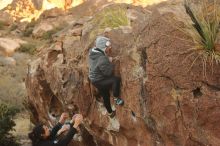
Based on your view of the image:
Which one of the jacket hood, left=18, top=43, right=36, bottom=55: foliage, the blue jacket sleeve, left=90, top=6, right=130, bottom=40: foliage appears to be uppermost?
left=90, top=6, right=130, bottom=40: foliage

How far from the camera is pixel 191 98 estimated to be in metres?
6.11

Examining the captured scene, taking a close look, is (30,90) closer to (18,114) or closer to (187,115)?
(18,114)

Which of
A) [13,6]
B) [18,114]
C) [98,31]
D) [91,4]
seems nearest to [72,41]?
[98,31]

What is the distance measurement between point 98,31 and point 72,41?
3.58 feet

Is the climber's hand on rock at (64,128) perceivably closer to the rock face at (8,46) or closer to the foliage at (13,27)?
the rock face at (8,46)

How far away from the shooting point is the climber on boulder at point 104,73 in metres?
7.55

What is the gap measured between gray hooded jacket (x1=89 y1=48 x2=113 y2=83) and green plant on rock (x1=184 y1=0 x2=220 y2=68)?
1.70m

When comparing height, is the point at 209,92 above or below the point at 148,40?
below

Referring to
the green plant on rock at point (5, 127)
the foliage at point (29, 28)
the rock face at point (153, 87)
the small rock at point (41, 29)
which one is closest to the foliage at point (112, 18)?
the rock face at point (153, 87)

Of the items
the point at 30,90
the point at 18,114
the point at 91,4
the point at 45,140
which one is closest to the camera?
the point at 45,140

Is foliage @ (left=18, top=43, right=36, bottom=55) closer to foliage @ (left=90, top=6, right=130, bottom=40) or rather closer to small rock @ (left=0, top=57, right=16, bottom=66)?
small rock @ (left=0, top=57, right=16, bottom=66)

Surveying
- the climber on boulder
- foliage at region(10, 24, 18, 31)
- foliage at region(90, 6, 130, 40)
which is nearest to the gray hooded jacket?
the climber on boulder

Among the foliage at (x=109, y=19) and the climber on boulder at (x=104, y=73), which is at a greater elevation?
the foliage at (x=109, y=19)

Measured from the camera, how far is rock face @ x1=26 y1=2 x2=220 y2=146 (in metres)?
6.05
